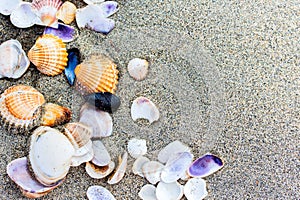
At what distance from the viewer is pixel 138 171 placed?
6.58 feet

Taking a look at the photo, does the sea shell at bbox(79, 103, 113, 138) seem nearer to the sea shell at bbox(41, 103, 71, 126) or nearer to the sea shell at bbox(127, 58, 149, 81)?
the sea shell at bbox(41, 103, 71, 126)

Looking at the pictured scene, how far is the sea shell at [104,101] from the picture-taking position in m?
1.99

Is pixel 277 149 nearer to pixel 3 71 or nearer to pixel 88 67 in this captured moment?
pixel 88 67

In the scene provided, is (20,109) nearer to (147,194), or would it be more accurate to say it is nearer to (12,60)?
(12,60)

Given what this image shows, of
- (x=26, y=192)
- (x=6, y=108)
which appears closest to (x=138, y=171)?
(x=26, y=192)

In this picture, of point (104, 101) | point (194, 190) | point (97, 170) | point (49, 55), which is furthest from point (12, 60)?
point (194, 190)

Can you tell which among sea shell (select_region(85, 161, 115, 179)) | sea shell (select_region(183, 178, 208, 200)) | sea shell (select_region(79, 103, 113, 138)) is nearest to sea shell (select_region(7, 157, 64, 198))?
sea shell (select_region(85, 161, 115, 179))

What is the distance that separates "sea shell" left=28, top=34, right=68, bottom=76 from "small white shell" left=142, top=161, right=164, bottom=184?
0.50m

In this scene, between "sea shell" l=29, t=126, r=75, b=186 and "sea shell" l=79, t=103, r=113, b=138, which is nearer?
Result: "sea shell" l=29, t=126, r=75, b=186

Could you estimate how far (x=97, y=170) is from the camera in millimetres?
1974

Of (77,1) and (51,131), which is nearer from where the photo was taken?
(51,131)

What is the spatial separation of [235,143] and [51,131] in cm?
70

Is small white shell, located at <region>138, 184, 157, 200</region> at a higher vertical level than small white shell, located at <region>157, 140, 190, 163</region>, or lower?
lower

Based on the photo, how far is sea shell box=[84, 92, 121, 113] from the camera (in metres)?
1.99
